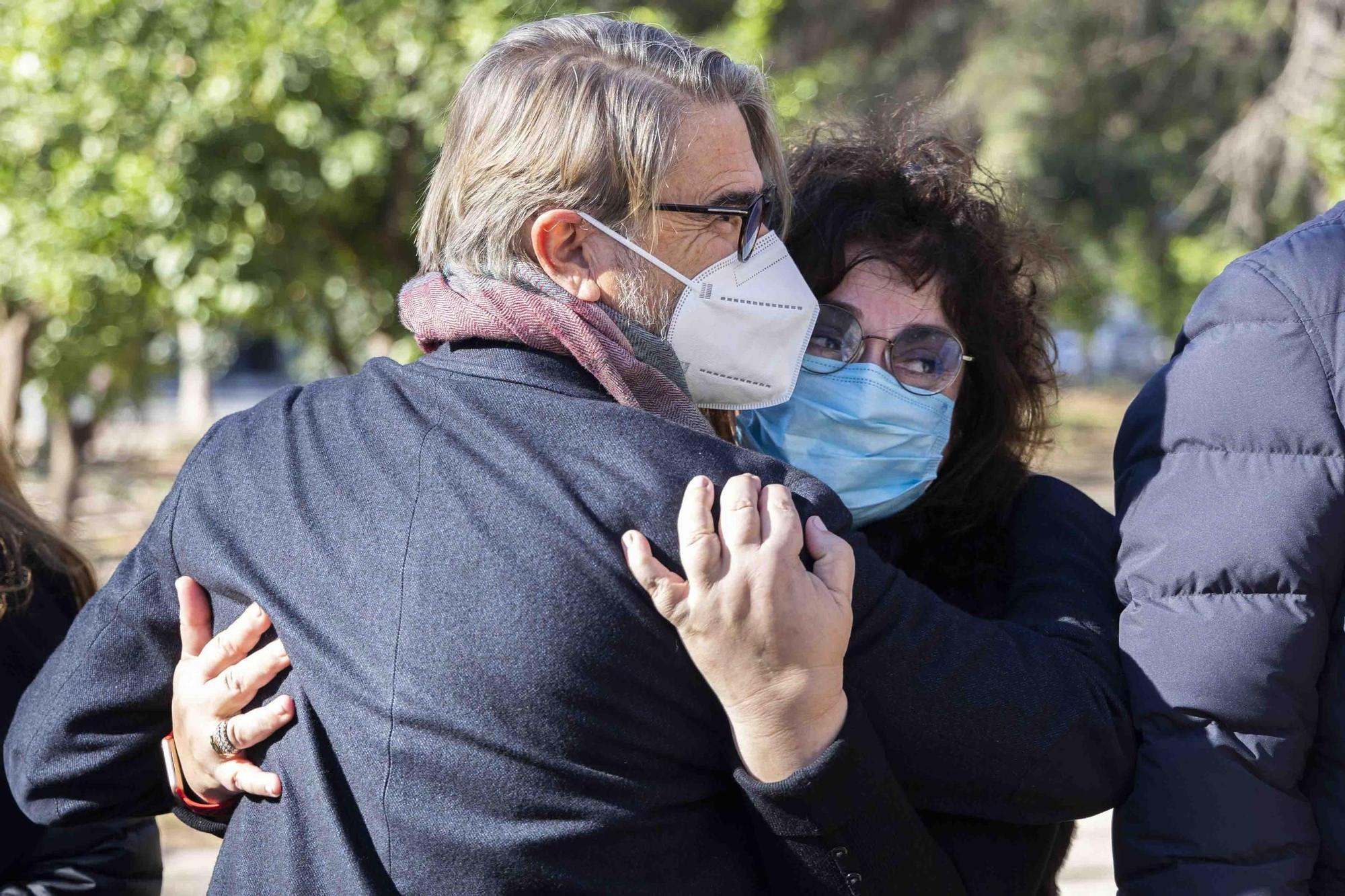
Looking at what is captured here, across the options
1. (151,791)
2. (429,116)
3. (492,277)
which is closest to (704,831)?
(492,277)

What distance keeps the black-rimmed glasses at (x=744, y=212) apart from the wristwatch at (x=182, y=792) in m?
0.96

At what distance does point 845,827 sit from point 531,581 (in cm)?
44

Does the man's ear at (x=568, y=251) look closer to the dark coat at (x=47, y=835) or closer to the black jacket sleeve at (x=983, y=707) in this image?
the black jacket sleeve at (x=983, y=707)

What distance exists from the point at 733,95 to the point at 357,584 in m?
0.80

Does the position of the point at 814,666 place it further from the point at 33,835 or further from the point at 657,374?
the point at 33,835

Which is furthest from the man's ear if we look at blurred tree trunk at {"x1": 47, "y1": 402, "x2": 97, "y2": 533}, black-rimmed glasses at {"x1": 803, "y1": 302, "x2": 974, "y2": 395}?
blurred tree trunk at {"x1": 47, "y1": 402, "x2": 97, "y2": 533}

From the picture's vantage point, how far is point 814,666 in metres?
1.41

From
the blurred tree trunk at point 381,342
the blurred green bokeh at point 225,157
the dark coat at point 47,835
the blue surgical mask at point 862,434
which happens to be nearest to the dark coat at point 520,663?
the blue surgical mask at point 862,434

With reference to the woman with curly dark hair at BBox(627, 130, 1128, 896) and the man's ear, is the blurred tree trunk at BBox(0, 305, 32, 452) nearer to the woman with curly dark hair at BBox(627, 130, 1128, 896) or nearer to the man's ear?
the woman with curly dark hair at BBox(627, 130, 1128, 896)

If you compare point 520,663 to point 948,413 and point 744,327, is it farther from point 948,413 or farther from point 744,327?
point 948,413

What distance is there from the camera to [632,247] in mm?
1657

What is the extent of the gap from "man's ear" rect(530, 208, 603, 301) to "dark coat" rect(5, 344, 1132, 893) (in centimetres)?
14

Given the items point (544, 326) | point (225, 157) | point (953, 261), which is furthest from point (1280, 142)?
point (544, 326)

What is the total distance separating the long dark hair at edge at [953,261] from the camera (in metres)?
2.10
